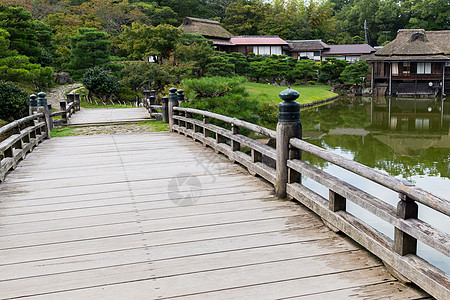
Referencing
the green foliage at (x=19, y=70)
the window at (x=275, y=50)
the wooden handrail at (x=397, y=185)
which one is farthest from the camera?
the window at (x=275, y=50)

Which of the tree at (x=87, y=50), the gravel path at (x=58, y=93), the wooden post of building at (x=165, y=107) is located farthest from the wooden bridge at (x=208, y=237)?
the tree at (x=87, y=50)

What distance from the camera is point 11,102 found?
51.8 feet

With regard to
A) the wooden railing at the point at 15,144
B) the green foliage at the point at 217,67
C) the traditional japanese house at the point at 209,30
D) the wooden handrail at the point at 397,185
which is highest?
the traditional japanese house at the point at 209,30

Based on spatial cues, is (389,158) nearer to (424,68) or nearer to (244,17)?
(424,68)

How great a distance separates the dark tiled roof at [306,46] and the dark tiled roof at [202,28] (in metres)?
8.63

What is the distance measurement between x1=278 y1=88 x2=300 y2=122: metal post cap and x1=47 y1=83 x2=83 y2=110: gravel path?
20968 mm

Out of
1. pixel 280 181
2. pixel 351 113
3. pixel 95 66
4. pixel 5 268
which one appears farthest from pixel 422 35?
pixel 5 268

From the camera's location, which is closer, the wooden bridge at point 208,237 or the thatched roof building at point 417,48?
the wooden bridge at point 208,237

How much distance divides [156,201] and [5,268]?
175 centimetres

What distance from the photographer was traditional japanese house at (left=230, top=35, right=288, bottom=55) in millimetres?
46969

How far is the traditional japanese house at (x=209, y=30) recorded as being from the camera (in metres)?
43.6

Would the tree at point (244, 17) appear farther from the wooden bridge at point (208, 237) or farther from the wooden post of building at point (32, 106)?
the wooden bridge at point (208, 237)

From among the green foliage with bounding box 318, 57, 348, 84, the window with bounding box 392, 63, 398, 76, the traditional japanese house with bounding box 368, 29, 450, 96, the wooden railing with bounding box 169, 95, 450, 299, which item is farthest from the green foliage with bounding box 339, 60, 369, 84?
the wooden railing with bounding box 169, 95, 450, 299

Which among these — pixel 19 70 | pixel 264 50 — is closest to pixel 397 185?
pixel 19 70
